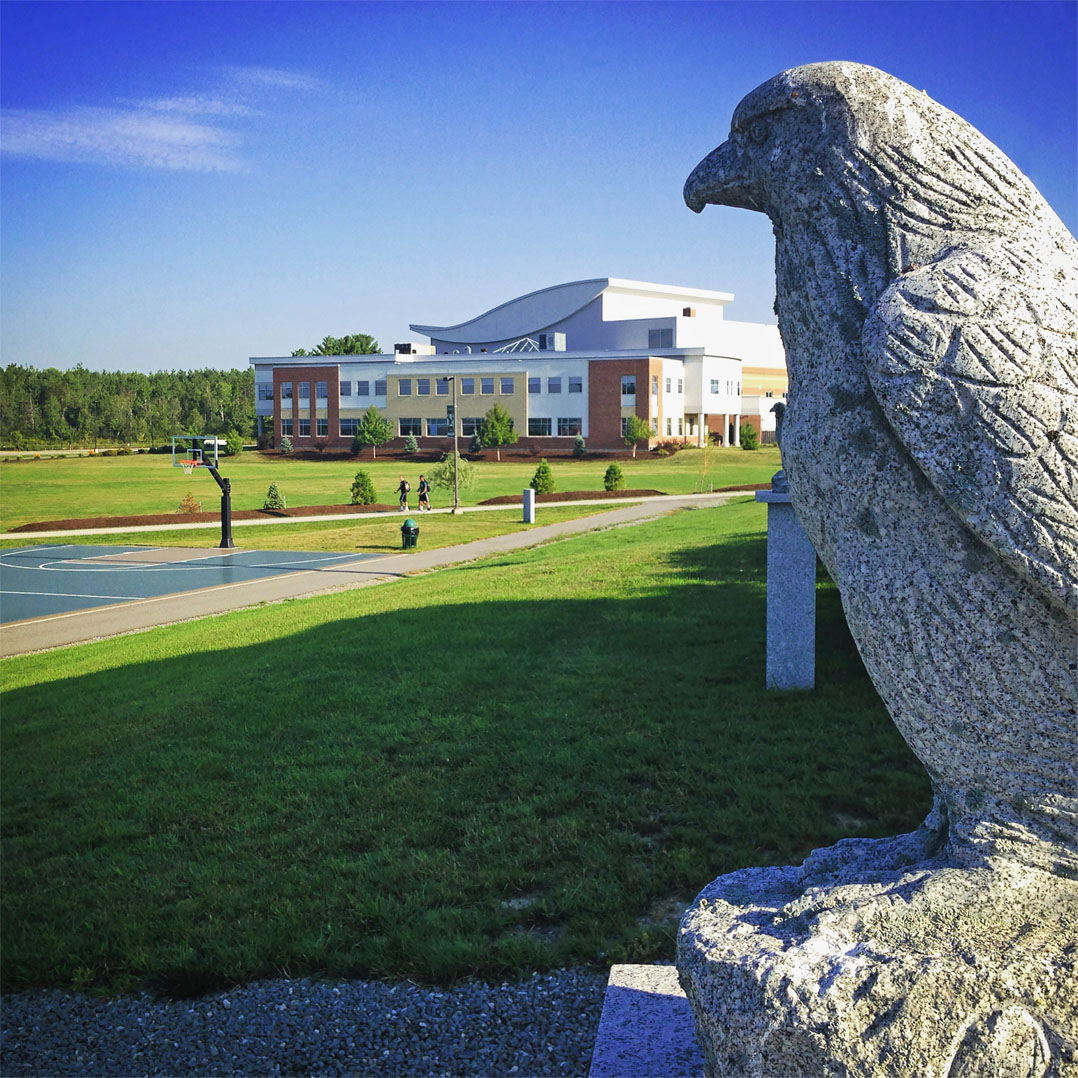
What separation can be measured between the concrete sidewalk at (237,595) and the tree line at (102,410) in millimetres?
68082

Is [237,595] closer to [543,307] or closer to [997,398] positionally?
[997,398]

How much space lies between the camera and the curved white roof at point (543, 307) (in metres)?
74.6

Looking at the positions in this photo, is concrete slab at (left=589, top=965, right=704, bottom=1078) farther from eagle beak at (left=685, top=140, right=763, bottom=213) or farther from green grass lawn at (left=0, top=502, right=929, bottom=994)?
eagle beak at (left=685, top=140, right=763, bottom=213)

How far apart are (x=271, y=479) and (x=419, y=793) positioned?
151 feet

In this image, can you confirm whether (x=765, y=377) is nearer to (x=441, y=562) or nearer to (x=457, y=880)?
(x=441, y=562)

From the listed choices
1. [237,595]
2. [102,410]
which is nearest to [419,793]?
[237,595]

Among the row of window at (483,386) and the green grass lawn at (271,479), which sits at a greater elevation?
the row of window at (483,386)

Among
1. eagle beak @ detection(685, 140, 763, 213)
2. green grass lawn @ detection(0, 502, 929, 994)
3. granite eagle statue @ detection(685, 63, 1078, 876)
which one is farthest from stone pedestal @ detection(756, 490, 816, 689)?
granite eagle statue @ detection(685, 63, 1078, 876)

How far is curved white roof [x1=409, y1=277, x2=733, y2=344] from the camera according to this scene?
245 feet

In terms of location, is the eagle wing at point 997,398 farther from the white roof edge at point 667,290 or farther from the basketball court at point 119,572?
the white roof edge at point 667,290

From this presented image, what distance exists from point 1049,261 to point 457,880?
411cm

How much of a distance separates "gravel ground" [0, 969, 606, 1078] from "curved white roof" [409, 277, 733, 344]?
7227 centimetres

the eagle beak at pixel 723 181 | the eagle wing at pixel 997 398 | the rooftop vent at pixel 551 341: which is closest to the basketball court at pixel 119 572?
the eagle beak at pixel 723 181

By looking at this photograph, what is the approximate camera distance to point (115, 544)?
25453 mm
